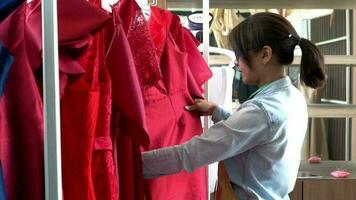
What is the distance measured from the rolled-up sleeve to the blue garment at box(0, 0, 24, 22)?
0.43m

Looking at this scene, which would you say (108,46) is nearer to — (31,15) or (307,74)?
(31,15)

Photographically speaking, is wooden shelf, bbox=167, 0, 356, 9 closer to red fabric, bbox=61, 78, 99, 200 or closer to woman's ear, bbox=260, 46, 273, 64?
woman's ear, bbox=260, 46, 273, 64

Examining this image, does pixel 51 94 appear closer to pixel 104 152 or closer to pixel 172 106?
pixel 104 152

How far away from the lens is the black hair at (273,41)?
116cm

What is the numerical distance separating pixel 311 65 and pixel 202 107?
1.01ft

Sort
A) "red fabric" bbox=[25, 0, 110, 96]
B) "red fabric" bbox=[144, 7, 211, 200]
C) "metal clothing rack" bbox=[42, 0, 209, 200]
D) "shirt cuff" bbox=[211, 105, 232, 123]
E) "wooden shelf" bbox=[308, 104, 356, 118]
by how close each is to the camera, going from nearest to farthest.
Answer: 1. "metal clothing rack" bbox=[42, 0, 209, 200]
2. "red fabric" bbox=[25, 0, 110, 96]
3. "red fabric" bbox=[144, 7, 211, 200]
4. "shirt cuff" bbox=[211, 105, 232, 123]
5. "wooden shelf" bbox=[308, 104, 356, 118]

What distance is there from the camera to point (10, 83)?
672 mm

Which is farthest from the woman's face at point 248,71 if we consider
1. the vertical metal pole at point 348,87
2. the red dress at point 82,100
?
the vertical metal pole at point 348,87

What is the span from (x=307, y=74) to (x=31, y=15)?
0.73 m

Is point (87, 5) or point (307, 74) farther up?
point (87, 5)

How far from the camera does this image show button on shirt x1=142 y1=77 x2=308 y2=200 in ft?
3.39

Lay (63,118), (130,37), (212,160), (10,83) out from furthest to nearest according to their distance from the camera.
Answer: (212,160) → (130,37) → (63,118) → (10,83)

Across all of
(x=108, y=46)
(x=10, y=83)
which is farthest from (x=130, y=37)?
(x=10, y=83)

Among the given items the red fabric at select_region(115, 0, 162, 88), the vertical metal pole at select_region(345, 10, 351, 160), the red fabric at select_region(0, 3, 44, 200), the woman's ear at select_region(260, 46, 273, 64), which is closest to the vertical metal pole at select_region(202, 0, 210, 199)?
the woman's ear at select_region(260, 46, 273, 64)
